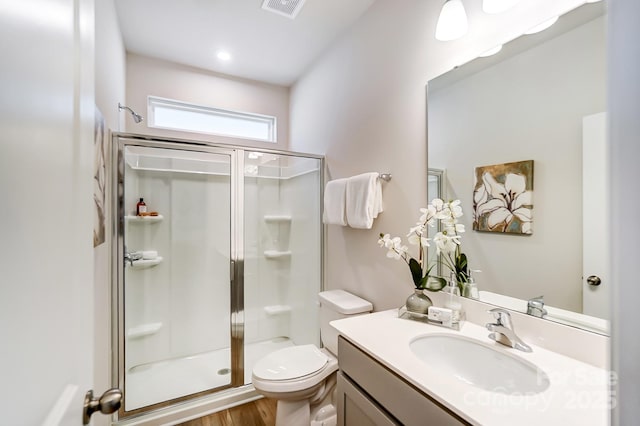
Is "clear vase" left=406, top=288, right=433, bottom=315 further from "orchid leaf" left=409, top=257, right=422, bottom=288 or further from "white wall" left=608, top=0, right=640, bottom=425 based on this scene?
"white wall" left=608, top=0, right=640, bottom=425

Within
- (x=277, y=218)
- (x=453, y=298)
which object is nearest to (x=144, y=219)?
(x=277, y=218)

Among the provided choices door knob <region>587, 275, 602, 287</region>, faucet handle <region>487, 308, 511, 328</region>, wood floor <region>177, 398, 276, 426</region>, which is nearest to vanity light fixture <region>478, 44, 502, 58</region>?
door knob <region>587, 275, 602, 287</region>

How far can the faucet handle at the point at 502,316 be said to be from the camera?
1.05 meters

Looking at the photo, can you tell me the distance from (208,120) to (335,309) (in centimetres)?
223

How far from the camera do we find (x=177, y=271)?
247 cm

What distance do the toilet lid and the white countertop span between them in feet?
1.96

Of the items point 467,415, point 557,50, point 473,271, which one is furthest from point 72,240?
point 557,50

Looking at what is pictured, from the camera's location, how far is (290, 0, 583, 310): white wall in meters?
1.29

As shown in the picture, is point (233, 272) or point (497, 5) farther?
point (233, 272)

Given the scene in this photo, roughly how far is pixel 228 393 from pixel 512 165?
88.8 inches

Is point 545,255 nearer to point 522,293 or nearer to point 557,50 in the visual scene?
point 522,293

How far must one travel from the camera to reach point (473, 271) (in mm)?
1263

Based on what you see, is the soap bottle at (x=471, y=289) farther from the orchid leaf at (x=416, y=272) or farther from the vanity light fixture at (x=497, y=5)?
the vanity light fixture at (x=497, y=5)

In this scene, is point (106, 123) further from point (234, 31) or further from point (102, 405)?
point (102, 405)
